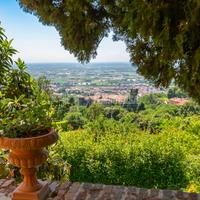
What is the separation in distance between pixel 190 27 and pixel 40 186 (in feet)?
6.35

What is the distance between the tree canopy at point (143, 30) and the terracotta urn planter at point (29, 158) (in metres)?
0.91

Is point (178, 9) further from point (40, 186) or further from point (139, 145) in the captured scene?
point (139, 145)

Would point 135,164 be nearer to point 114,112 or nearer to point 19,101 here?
point 19,101

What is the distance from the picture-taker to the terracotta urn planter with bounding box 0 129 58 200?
286 centimetres

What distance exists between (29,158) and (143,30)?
4.68 feet

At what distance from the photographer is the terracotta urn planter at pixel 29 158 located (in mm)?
2855

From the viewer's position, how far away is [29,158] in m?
3.00

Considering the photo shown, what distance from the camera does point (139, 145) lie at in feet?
27.5

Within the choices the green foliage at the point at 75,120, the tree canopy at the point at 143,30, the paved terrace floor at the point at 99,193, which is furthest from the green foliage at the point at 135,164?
the green foliage at the point at 75,120

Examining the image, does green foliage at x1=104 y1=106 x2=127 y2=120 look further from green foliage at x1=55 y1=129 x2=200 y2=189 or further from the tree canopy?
the tree canopy

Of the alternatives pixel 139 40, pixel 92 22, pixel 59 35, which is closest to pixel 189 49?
pixel 139 40

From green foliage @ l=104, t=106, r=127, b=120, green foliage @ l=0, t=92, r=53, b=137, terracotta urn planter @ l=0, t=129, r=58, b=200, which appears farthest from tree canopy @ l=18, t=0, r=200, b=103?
green foliage @ l=104, t=106, r=127, b=120

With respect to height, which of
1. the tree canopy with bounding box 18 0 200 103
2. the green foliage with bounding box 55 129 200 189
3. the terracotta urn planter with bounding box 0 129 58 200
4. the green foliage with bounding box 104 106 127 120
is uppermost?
the tree canopy with bounding box 18 0 200 103

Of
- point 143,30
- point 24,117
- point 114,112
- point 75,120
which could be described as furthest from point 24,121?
point 114,112
